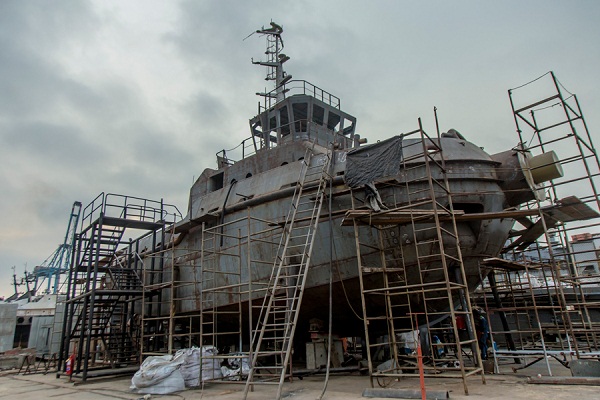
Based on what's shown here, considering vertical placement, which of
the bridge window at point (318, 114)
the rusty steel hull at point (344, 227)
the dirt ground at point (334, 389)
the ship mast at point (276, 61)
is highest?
the ship mast at point (276, 61)

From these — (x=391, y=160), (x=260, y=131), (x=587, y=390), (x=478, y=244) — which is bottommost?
(x=587, y=390)

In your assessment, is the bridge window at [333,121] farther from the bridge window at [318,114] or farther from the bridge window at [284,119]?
the bridge window at [284,119]

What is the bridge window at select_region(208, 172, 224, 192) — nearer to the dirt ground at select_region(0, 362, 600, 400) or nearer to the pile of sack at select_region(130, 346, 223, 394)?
the pile of sack at select_region(130, 346, 223, 394)

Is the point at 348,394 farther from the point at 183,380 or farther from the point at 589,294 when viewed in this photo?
the point at 589,294

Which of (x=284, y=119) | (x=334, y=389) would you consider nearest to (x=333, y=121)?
(x=284, y=119)

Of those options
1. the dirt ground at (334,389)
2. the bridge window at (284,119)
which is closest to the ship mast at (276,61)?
the bridge window at (284,119)

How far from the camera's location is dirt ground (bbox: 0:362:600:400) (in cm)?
622

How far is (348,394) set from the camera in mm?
6895

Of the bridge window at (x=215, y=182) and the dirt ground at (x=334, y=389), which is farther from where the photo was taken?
the bridge window at (x=215, y=182)

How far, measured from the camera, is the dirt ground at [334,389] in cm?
622

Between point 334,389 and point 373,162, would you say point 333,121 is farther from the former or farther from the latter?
point 334,389

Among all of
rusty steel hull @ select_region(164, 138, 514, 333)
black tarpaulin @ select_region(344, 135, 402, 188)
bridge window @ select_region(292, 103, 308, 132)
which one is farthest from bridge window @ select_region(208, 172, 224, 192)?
black tarpaulin @ select_region(344, 135, 402, 188)

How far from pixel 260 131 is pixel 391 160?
8034 mm

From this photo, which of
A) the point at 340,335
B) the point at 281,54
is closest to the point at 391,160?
the point at 340,335
